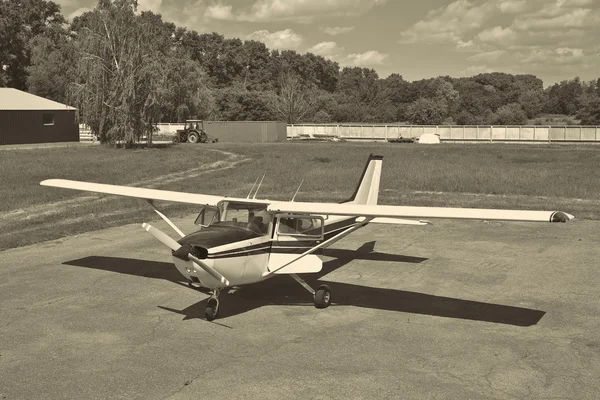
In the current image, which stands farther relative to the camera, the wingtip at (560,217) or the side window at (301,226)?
the side window at (301,226)

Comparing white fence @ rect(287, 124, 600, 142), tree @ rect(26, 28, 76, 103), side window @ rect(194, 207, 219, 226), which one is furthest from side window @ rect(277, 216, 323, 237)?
tree @ rect(26, 28, 76, 103)

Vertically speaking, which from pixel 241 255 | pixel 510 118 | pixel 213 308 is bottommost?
pixel 213 308

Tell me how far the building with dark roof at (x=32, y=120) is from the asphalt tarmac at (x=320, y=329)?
47.3 meters

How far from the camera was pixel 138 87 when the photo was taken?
171 feet

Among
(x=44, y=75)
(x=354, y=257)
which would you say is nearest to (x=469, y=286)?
(x=354, y=257)

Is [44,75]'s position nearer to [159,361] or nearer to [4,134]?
[4,134]

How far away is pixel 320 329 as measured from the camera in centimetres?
Answer: 1219

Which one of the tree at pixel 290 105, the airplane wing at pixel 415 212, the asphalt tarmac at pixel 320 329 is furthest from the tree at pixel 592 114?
the airplane wing at pixel 415 212

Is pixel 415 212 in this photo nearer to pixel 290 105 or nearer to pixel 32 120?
pixel 32 120

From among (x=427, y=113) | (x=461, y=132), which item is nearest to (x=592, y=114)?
(x=461, y=132)

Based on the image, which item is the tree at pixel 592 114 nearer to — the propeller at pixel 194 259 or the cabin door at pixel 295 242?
the cabin door at pixel 295 242

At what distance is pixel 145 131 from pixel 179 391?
47253 millimetres

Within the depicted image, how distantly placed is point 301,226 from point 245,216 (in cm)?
152

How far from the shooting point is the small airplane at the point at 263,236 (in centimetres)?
1166
